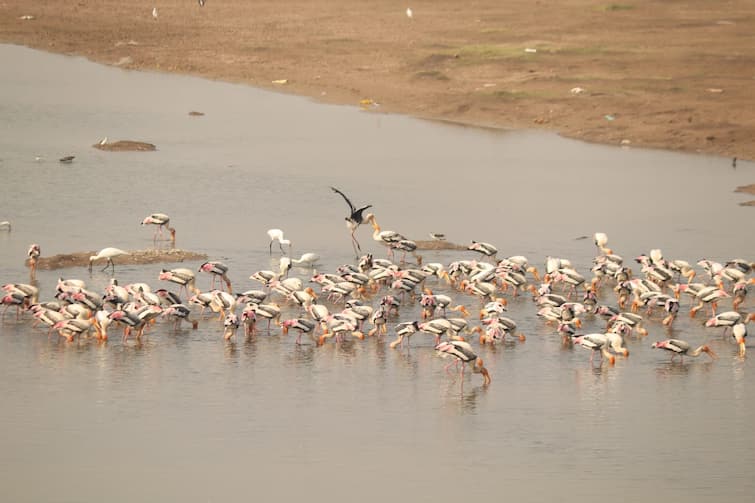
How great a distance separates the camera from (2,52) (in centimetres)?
5662

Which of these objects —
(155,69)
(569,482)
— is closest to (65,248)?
(569,482)

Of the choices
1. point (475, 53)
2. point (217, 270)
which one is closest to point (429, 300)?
point (217, 270)

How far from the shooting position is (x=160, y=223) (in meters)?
26.7

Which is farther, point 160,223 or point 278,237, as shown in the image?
point 160,223

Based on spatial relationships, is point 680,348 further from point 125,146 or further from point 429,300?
point 125,146

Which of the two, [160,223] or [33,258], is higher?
[160,223]

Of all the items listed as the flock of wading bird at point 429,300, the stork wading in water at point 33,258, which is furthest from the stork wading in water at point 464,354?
the stork wading in water at point 33,258

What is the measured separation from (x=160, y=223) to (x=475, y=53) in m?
23.8

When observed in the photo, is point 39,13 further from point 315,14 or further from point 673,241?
point 673,241

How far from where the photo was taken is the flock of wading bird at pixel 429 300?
2038 centimetres

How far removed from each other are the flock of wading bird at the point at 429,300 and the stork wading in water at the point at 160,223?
2051 mm

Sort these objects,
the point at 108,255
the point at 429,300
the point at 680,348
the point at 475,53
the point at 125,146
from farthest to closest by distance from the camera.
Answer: the point at 475,53
the point at 125,146
the point at 108,255
the point at 429,300
the point at 680,348

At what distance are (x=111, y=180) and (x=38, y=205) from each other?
3.48 m

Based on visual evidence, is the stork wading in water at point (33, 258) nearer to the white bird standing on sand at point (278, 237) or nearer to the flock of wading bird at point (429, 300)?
the flock of wading bird at point (429, 300)
